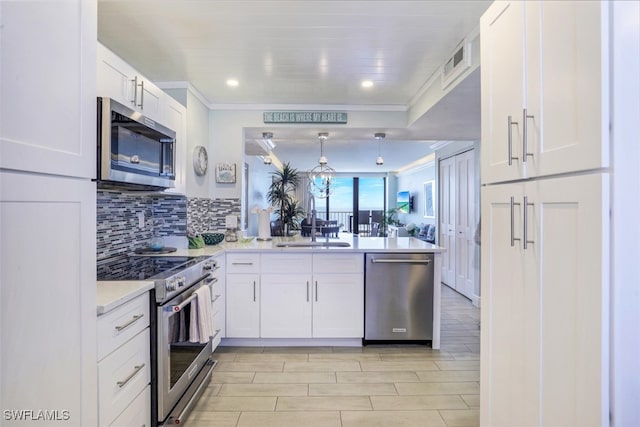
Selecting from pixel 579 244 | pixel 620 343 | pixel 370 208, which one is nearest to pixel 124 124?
pixel 579 244

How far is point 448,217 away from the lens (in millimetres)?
5496

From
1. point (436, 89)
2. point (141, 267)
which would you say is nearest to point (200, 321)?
point (141, 267)

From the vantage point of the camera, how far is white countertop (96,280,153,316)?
1338 mm

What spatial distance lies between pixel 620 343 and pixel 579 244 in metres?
0.25

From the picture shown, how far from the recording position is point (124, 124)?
1768 mm

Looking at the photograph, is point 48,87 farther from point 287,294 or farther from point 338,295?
point 338,295

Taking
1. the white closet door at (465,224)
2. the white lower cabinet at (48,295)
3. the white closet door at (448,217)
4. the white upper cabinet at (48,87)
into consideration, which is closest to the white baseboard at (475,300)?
the white closet door at (465,224)

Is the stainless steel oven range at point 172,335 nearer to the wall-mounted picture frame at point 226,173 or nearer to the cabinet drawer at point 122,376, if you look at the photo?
the cabinet drawer at point 122,376

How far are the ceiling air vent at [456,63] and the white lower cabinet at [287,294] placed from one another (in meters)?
1.68

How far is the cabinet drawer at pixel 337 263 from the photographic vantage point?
3.06 m

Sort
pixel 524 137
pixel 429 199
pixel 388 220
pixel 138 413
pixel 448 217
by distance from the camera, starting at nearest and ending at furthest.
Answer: pixel 524 137 < pixel 138 413 < pixel 448 217 < pixel 429 199 < pixel 388 220

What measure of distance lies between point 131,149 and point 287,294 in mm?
1798

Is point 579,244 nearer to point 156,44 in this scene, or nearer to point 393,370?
point 393,370

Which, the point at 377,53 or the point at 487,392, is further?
the point at 377,53
